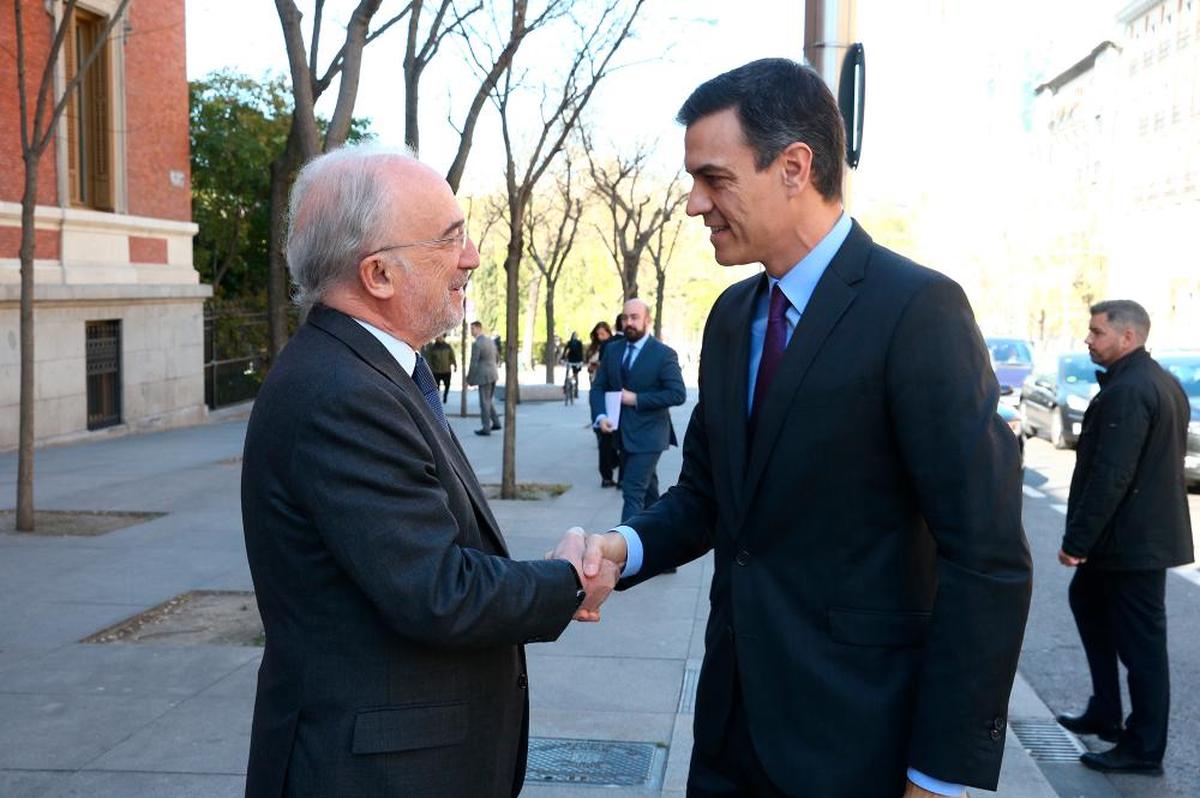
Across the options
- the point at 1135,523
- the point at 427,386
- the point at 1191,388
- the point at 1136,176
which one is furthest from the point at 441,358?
the point at 1136,176

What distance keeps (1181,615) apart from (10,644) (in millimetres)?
7080

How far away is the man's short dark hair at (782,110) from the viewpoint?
93.4 inches

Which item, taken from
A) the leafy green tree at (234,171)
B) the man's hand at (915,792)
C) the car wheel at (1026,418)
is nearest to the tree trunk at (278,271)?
the man's hand at (915,792)

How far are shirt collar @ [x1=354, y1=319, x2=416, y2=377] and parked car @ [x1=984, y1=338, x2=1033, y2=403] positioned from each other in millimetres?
23180

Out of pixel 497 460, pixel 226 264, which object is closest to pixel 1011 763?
pixel 497 460

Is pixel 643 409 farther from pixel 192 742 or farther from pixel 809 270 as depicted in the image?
pixel 809 270

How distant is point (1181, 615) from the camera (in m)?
8.10

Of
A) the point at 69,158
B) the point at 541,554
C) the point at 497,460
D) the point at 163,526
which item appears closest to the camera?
the point at 541,554

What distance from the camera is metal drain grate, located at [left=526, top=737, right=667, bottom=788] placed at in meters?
4.65

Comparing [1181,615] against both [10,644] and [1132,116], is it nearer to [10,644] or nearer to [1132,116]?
[10,644]

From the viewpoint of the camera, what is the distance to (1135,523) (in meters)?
5.23

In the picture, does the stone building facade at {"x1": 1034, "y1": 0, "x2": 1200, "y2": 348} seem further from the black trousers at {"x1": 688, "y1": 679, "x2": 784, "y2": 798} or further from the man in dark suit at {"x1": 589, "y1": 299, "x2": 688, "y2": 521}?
the black trousers at {"x1": 688, "y1": 679, "x2": 784, "y2": 798}

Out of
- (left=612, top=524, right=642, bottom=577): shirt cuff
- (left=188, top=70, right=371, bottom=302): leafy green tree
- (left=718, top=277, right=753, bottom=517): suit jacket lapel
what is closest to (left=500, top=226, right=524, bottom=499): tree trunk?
(left=612, top=524, right=642, bottom=577): shirt cuff

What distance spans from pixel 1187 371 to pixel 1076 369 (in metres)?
3.57
